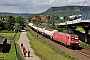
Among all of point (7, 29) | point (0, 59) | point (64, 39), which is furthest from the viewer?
point (7, 29)

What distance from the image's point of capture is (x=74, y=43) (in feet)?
167

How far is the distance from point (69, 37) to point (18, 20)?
117 meters

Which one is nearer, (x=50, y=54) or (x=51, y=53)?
(x=50, y=54)

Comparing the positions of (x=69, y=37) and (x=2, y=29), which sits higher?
(x=69, y=37)

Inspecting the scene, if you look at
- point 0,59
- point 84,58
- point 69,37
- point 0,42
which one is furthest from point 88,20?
point 0,59

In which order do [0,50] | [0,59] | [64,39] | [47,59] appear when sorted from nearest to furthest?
[47,59]
[0,59]
[0,50]
[64,39]

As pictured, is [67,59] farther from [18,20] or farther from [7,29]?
[18,20]

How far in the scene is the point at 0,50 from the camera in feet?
158

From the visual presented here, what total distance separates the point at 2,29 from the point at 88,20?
93.7m

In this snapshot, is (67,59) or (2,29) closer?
(67,59)

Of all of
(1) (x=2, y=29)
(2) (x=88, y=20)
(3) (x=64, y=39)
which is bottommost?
(1) (x=2, y=29)

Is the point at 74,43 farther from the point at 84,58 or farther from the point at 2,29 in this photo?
the point at 2,29

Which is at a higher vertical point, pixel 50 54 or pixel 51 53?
pixel 50 54

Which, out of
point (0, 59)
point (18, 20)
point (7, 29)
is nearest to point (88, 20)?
point (0, 59)
